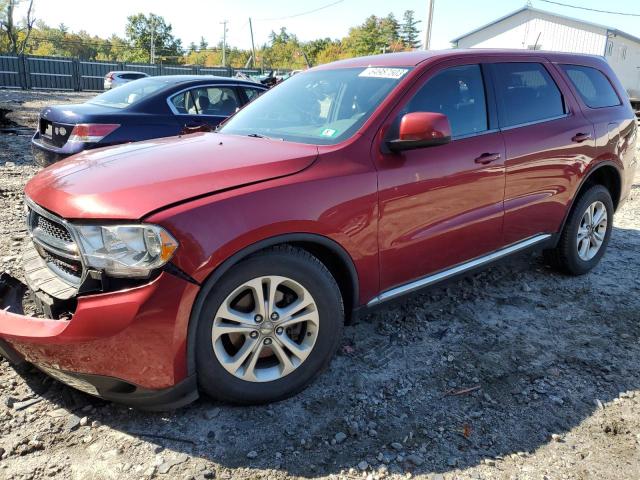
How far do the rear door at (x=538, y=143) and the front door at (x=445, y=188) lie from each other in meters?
0.16

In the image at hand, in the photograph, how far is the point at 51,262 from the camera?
263 centimetres

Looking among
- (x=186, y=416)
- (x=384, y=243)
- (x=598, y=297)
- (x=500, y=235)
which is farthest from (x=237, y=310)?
(x=598, y=297)

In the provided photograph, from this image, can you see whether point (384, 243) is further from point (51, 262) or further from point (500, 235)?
point (51, 262)

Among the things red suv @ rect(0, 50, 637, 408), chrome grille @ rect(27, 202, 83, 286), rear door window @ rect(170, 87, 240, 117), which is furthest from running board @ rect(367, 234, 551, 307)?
rear door window @ rect(170, 87, 240, 117)

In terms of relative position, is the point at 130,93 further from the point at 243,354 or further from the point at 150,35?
the point at 150,35

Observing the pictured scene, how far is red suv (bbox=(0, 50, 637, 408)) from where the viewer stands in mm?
2252

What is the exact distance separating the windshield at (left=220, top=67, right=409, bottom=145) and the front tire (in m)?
0.81

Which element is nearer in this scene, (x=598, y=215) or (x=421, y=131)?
(x=421, y=131)

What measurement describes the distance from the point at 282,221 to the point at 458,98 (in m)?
1.65

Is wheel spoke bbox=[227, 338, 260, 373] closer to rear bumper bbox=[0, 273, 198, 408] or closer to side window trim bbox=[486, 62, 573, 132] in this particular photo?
rear bumper bbox=[0, 273, 198, 408]

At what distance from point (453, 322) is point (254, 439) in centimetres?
176

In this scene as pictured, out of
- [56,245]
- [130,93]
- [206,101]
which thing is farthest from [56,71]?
[56,245]

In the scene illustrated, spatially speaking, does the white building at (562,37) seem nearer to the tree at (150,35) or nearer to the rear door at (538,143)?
the rear door at (538,143)

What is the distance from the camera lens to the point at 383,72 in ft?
11.0
